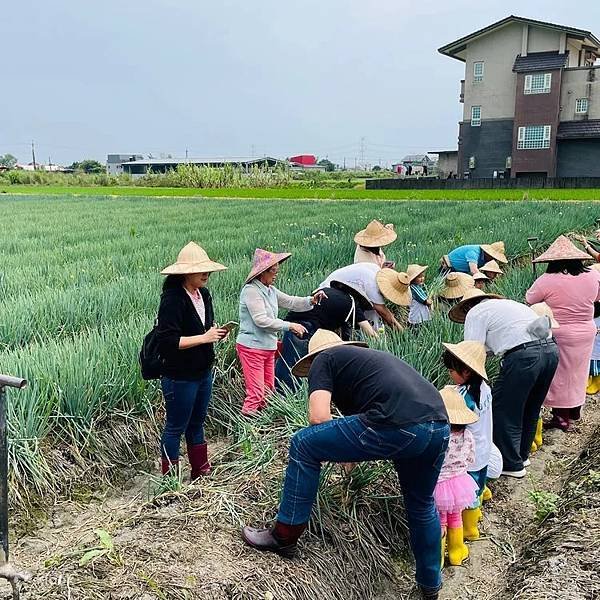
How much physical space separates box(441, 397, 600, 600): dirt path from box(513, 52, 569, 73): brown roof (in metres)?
31.3

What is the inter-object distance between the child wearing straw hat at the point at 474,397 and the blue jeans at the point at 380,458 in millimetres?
509

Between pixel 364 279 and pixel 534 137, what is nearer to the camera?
pixel 364 279

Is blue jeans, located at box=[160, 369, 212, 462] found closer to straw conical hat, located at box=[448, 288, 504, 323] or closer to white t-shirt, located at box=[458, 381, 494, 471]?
white t-shirt, located at box=[458, 381, 494, 471]

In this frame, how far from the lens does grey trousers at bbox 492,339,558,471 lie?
3475 millimetres

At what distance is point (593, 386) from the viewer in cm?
521

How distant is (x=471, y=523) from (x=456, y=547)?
0.22 metres

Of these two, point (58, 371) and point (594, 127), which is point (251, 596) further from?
point (594, 127)

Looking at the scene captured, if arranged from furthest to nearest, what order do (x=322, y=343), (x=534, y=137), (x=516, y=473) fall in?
(x=534, y=137) < (x=516, y=473) < (x=322, y=343)

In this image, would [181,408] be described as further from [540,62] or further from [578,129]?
[540,62]

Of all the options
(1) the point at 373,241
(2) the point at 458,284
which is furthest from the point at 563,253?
(1) the point at 373,241

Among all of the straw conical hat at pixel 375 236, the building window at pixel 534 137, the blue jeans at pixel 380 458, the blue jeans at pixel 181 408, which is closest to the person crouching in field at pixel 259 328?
the blue jeans at pixel 181 408

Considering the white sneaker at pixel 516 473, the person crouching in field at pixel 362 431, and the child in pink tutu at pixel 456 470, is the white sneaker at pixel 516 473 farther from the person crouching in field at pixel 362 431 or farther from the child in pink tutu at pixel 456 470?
the person crouching in field at pixel 362 431

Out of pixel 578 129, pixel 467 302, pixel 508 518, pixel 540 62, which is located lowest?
pixel 508 518

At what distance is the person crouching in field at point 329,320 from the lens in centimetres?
421
